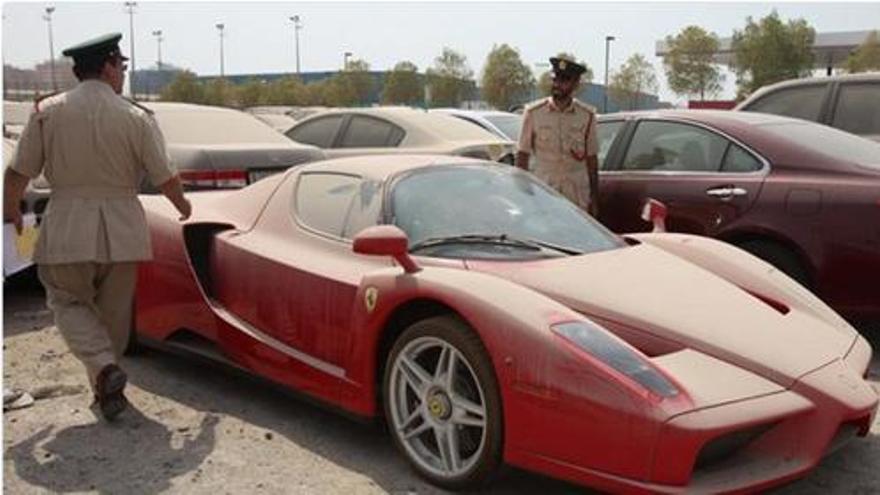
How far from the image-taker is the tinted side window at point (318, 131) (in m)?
9.33

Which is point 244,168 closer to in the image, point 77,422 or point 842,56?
point 77,422

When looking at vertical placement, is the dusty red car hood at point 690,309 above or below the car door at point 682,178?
below

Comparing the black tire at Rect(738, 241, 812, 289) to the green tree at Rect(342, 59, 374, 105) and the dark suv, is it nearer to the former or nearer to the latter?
the dark suv

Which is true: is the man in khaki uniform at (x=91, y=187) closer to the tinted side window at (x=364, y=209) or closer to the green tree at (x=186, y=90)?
the tinted side window at (x=364, y=209)

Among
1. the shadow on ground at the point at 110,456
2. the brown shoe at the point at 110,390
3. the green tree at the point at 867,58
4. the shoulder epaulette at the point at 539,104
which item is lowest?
the shadow on ground at the point at 110,456

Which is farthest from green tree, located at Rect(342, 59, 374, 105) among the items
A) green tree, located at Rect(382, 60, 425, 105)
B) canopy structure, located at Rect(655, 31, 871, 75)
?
canopy structure, located at Rect(655, 31, 871, 75)

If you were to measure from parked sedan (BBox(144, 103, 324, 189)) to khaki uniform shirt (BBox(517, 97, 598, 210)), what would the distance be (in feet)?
5.85

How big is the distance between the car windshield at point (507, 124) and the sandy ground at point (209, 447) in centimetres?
738

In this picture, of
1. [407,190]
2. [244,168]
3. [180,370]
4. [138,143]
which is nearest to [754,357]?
[407,190]

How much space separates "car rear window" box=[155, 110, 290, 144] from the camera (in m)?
7.31

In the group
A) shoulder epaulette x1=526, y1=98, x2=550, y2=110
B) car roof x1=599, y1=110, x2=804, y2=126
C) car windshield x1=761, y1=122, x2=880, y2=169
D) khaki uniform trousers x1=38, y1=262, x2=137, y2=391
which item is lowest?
khaki uniform trousers x1=38, y1=262, x2=137, y2=391

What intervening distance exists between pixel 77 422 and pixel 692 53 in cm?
5572

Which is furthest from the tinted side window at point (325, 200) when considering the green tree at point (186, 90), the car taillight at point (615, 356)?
the green tree at point (186, 90)

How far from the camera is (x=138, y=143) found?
4.14 metres
